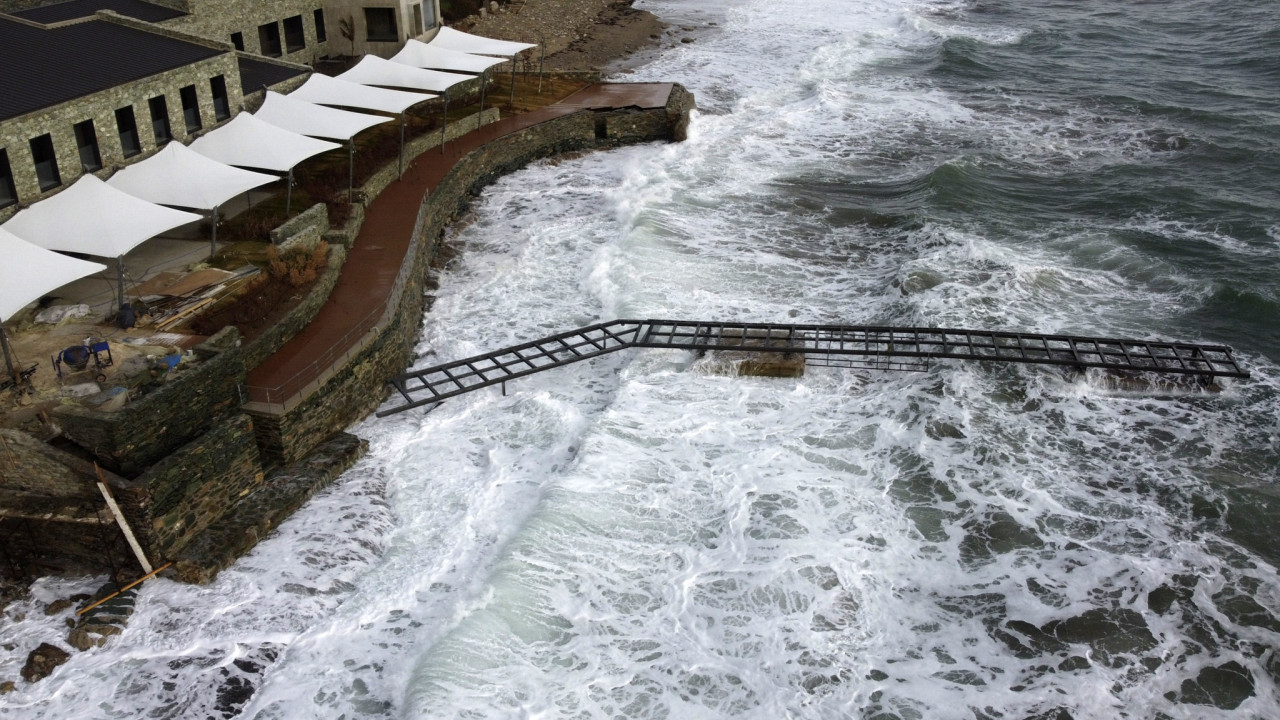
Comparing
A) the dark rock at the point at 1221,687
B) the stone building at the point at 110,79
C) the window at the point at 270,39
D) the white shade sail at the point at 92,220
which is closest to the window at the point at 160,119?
the stone building at the point at 110,79

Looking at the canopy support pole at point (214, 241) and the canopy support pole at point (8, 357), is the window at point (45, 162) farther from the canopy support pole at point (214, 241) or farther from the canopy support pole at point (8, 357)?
the canopy support pole at point (8, 357)

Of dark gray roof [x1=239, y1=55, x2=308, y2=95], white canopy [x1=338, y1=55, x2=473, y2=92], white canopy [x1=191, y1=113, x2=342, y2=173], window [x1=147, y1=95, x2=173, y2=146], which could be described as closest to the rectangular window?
window [x1=147, y1=95, x2=173, y2=146]

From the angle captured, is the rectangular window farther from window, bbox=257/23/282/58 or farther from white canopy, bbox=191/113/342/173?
window, bbox=257/23/282/58

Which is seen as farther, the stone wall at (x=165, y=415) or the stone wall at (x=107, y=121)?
the stone wall at (x=107, y=121)

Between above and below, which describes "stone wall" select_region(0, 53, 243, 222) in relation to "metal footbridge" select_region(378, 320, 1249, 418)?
above

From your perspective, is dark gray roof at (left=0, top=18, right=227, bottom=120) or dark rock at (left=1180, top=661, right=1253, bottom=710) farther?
dark gray roof at (left=0, top=18, right=227, bottom=120)

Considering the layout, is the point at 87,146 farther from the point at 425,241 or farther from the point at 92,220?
the point at 425,241

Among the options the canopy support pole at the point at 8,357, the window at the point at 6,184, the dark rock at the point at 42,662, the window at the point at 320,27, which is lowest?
the dark rock at the point at 42,662

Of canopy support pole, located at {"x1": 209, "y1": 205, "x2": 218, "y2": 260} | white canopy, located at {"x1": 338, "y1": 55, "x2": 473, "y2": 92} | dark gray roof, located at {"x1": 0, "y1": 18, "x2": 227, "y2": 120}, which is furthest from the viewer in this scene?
white canopy, located at {"x1": 338, "y1": 55, "x2": 473, "y2": 92}

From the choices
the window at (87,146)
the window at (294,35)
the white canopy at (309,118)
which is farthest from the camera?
the window at (294,35)
